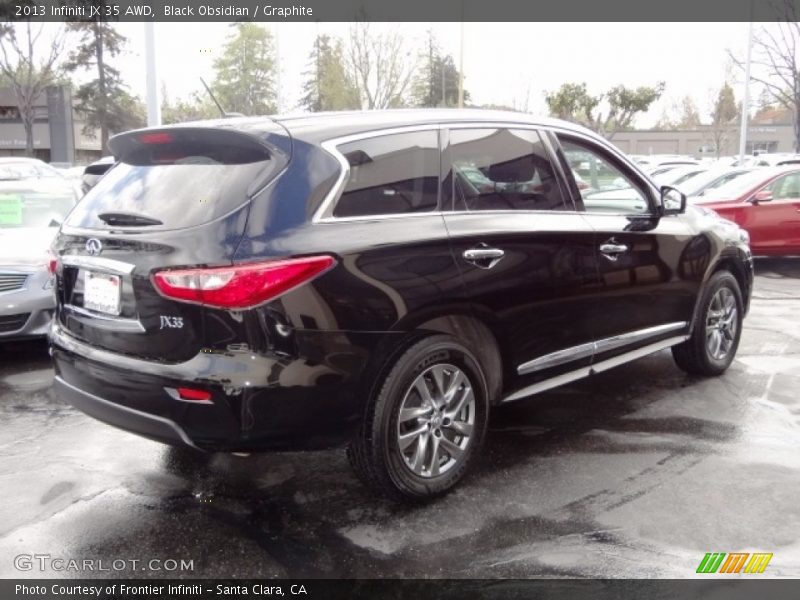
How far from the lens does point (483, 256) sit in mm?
3596

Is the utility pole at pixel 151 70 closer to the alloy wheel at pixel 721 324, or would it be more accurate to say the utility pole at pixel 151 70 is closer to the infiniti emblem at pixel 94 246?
the infiniti emblem at pixel 94 246

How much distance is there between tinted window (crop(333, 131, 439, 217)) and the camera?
3.29m

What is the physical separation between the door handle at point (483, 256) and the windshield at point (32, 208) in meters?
5.08

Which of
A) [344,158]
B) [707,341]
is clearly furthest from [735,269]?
[344,158]

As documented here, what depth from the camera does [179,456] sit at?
412cm

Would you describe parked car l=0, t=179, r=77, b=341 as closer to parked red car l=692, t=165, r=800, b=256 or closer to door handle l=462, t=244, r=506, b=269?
door handle l=462, t=244, r=506, b=269

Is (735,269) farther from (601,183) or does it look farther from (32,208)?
(32,208)

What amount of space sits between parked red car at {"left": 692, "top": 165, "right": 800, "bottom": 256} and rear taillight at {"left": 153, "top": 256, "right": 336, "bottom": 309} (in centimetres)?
924

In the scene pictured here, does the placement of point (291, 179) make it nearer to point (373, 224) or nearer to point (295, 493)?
point (373, 224)

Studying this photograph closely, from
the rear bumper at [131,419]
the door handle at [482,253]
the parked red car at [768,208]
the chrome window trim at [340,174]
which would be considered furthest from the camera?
the parked red car at [768,208]

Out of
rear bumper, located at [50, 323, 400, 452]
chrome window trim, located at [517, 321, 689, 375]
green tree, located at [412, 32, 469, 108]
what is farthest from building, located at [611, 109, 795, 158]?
rear bumper, located at [50, 323, 400, 452]

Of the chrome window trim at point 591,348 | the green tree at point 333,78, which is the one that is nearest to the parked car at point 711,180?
the chrome window trim at point 591,348

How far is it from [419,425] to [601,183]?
7.56 ft

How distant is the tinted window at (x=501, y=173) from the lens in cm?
374
